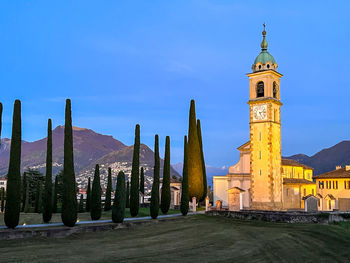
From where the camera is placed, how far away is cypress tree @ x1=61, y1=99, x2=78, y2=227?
94.7 ft

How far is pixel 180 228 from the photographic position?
31719mm

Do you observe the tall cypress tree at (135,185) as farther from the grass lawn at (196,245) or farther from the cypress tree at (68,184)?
the cypress tree at (68,184)

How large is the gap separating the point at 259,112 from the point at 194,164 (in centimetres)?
1108

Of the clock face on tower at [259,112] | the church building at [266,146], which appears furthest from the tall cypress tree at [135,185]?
the clock face on tower at [259,112]

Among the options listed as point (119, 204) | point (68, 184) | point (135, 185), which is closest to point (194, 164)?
point (135, 185)

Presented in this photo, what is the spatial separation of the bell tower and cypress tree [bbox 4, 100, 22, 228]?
3074 centimetres

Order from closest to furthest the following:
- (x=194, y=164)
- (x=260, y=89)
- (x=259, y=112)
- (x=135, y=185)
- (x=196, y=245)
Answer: (x=196, y=245), (x=135, y=185), (x=194, y=164), (x=259, y=112), (x=260, y=89)

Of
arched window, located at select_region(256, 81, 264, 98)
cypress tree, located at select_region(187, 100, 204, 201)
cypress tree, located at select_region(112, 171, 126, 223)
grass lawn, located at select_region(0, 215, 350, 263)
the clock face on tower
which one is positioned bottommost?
grass lawn, located at select_region(0, 215, 350, 263)

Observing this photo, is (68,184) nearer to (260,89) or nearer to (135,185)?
(135,185)

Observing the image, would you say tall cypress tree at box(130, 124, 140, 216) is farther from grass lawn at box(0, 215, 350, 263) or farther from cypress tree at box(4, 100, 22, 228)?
cypress tree at box(4, 100, 22, 228)

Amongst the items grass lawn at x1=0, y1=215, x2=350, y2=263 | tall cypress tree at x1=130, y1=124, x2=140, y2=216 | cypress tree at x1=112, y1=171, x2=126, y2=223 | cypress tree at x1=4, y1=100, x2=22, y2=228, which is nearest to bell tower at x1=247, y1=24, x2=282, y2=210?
grass lawn at x1=0, y1=215, x2=350, y2=263

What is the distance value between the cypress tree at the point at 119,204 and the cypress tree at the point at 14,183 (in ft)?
24.0

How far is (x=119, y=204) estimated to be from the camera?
104 ft

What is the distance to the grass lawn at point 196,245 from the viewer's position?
1944 cm
